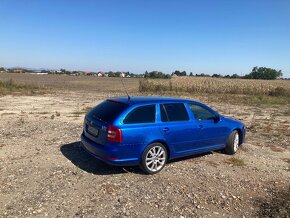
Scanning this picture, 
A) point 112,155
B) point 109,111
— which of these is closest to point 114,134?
point 112,155

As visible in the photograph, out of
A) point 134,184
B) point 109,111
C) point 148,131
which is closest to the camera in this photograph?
point 134,184

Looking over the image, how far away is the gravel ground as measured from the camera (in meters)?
4.91

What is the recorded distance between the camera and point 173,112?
6.86 m

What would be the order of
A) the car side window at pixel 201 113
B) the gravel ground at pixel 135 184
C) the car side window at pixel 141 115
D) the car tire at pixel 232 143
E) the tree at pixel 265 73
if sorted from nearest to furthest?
the gravel ground at pixel 135 184 → the car side window at pixel 141 115 → the car side window at pixel 201 113 → the car tire at pixel 232 143 → the tree at pixel 265 73

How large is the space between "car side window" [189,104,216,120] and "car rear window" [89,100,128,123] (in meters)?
1.82

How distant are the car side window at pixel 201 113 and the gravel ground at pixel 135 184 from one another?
1054 millimetres

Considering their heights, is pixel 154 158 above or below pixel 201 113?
below

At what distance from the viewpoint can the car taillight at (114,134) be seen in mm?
5902

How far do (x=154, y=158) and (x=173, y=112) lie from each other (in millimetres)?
1131

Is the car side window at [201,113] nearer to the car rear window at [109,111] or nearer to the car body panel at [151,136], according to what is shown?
the car body panel at [151,136]

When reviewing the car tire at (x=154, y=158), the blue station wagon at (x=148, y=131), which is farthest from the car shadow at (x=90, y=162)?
the blue station wagon at (x=148, y=131)

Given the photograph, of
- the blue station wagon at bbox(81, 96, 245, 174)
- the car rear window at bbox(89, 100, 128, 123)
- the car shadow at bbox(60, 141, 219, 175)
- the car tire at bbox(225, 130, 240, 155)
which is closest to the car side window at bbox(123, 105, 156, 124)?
the blue station wagon at bbox(81, 96, 245, 174)


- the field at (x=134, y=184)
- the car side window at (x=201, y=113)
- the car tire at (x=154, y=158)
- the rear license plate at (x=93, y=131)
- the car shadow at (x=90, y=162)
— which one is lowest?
the field at (x=134, y=184)

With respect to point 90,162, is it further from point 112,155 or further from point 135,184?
point 135,184
